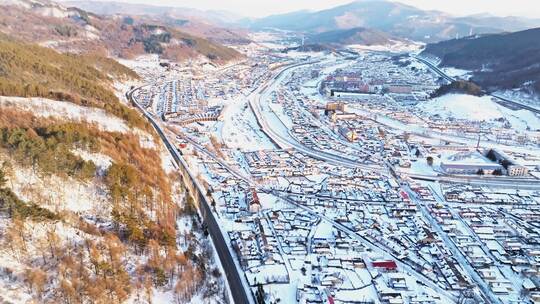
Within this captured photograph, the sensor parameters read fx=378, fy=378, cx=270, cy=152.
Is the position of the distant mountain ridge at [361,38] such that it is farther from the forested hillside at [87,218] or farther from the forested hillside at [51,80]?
the forested hillside at [87,218]

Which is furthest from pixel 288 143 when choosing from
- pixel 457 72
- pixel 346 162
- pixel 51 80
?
pixel 457 72

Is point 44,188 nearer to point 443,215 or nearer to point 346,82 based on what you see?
point 443,215

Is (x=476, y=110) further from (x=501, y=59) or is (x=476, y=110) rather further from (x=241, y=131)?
(x=501, y=59)

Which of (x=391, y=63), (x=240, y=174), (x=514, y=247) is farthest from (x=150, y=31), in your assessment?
(x=514, y=247)

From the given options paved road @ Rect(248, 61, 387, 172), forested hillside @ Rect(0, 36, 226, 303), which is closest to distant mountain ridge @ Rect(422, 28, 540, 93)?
paved road @ Rect(248, 61, 387, 172)

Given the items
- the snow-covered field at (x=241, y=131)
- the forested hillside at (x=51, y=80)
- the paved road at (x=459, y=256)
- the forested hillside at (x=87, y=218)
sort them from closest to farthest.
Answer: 1. the forested hillside at (x=87, y=218)
2. the paved road at (x=459, y=256)
3. the forested hillside at (x=51, y=80)
4. the snow-covered field at (x=241, y=131)

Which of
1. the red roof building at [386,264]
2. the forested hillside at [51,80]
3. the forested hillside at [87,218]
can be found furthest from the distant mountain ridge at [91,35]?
the red roof building at [386,264]

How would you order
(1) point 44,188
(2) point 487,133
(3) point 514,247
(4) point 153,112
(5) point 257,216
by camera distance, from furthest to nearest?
(4) point 153,112, (2) point 487,133, (5) point 257,216, (3) point 514,247, (1) point 44,188
